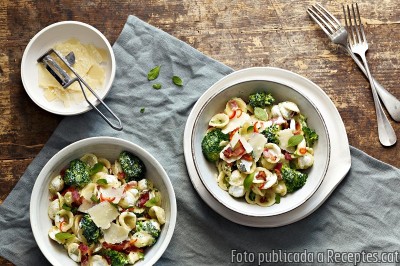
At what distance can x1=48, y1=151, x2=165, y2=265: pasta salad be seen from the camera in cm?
333

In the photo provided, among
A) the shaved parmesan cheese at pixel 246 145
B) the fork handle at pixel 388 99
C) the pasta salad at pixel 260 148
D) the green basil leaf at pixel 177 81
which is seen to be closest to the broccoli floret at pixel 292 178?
the pasta salad at pixel 260 148

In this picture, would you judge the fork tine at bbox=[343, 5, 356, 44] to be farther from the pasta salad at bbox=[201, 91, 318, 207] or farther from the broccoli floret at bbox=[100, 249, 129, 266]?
the broccoli floret at bbox=[100, 249, 129, 266]

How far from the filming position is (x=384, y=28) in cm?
372

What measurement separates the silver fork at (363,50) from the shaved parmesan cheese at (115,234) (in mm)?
1705

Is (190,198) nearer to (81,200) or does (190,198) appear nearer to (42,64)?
(81,200)

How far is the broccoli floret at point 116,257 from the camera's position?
3333mm

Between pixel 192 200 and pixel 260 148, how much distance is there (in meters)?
0.56

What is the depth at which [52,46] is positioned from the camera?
142 inches

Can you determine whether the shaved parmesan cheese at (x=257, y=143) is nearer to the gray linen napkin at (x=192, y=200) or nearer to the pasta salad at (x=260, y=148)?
the pasta salad at (x=260, y=148)

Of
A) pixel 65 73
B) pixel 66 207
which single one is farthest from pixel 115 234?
pixel 65 73

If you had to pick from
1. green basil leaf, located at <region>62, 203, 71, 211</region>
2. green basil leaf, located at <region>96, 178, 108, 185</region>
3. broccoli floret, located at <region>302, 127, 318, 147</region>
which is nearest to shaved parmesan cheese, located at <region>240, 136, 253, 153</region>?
broccoli floret, located at <region>302, 127, 318, 147</region>

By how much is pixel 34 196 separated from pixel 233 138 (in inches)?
47.6

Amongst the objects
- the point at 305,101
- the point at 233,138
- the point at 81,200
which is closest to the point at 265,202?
the point at 233,138

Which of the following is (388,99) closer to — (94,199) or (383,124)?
(383,124)
